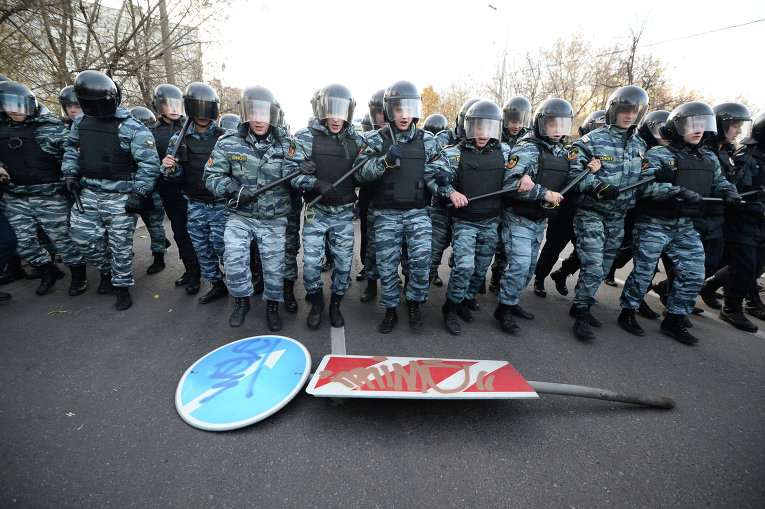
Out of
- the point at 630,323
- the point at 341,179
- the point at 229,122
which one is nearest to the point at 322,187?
the point at 341,179

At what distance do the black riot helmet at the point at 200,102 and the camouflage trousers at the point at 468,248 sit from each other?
289cm

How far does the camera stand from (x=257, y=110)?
9.98ft

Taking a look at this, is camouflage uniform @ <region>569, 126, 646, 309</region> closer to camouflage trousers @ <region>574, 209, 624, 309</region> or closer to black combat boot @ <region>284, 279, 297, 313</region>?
camouflage trousers @ <region>574, 209, 624, 309</region>

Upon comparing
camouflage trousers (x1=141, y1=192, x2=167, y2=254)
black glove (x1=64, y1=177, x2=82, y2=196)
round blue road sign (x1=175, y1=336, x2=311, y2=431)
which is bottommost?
round blue road sign (x1=175, y1=336, x2=311, y2=431)

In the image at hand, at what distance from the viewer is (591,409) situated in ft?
7.70

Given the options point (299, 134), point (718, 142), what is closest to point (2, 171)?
point (299, 134)

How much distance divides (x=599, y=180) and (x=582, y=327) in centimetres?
144

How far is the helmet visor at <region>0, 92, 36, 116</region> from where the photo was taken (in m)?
3.50

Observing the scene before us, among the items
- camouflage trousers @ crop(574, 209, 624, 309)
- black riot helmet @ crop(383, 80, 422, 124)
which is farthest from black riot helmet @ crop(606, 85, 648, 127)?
black riot helmet @ crop(383, 80, 422, 124)

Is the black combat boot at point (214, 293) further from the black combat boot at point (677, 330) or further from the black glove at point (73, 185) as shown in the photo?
the black combat boot at point (677, 330)

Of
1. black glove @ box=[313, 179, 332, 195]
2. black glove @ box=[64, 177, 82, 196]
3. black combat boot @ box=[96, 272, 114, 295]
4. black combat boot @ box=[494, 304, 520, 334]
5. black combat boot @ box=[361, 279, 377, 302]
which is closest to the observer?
black glove @ box=[313, 179, 332, 195]

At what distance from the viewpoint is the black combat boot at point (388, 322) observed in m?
3.30

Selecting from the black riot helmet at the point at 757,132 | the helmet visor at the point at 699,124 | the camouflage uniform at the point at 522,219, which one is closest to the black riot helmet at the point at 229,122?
the camouflage uniform at the point at 522,219

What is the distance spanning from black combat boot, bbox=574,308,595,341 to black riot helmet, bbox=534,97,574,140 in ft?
5.88
